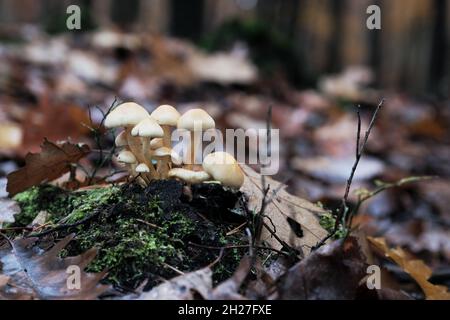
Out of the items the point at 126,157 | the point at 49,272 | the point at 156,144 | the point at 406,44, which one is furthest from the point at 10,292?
the point at 406,44

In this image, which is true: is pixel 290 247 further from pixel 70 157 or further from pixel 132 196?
pixel 70 157

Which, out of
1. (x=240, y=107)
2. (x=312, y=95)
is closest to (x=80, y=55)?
(x=240, y=107)

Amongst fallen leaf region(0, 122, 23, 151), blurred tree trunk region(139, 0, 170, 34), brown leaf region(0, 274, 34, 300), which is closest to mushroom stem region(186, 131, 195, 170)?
brown leaf region(0, 274, 34, 300)

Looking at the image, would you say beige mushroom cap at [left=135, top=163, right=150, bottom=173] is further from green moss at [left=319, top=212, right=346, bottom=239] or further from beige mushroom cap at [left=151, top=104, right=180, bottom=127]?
green moss at [left=319, top=212, right=346, bottom=239]

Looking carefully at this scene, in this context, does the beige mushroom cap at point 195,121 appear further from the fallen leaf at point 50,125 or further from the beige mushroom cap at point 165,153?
the fallen leaf at point 50,125

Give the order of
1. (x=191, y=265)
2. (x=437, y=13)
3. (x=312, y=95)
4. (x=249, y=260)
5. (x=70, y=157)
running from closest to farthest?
1. (x=249, y=260)
2. (x=191, y=265)
3. (x=70, y=157)
4. (x=312, y=95)
5. (x=437, y=13)
